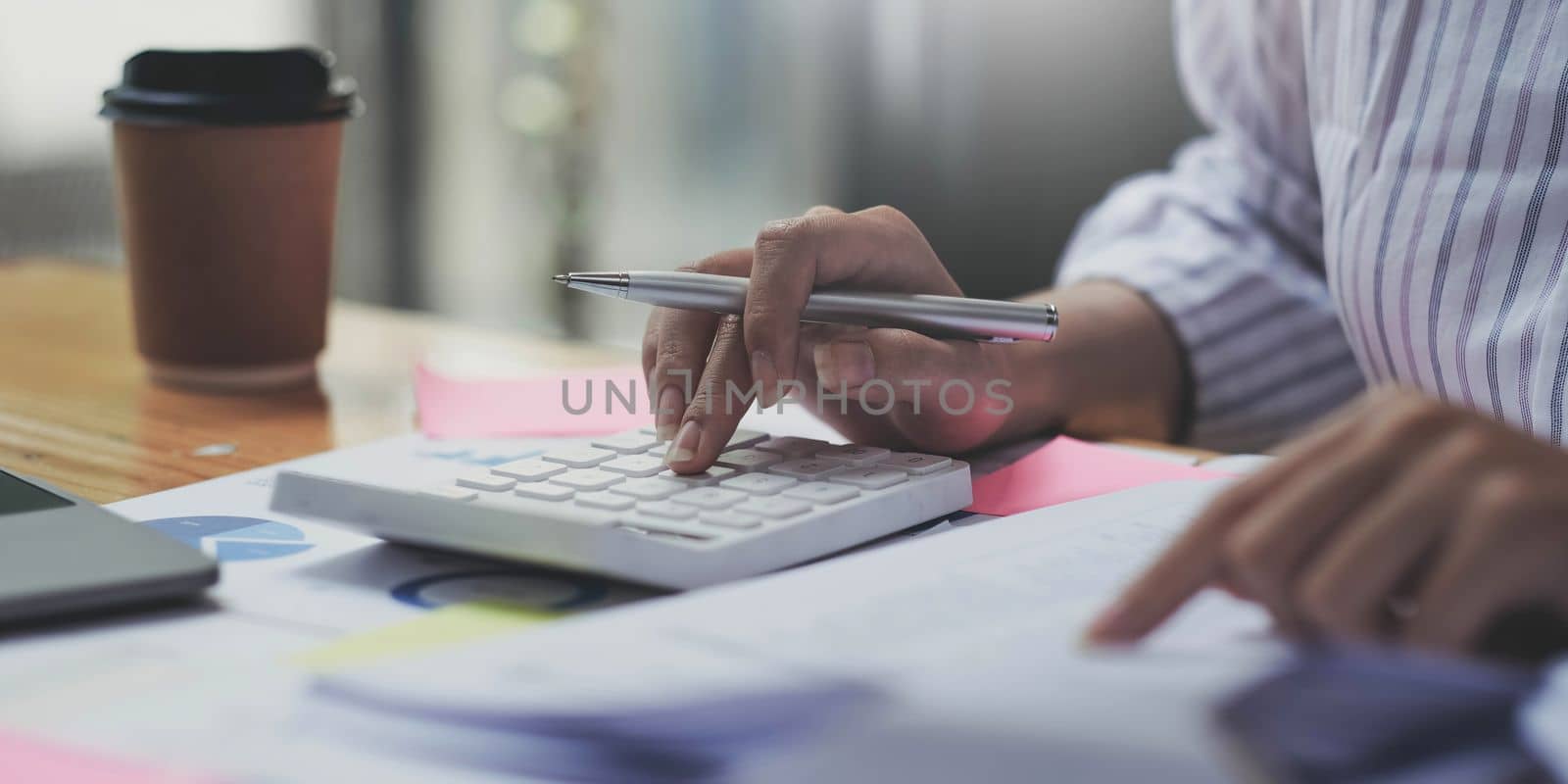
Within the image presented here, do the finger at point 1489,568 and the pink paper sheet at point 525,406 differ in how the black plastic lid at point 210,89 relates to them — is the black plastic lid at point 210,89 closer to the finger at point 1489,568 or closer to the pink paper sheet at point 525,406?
the pink paper sheet at point 525,406

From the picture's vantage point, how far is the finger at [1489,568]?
286mm

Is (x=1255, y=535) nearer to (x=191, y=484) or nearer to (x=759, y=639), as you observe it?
(x=759, y=639)

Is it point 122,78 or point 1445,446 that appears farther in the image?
point 122,78

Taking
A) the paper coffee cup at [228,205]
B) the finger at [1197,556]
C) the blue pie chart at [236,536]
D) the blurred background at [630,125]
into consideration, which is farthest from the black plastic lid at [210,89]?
the blurred background at [630,125]

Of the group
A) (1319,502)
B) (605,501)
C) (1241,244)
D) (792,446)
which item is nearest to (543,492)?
(605,501)

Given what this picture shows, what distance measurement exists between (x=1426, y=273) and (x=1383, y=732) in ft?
1.34

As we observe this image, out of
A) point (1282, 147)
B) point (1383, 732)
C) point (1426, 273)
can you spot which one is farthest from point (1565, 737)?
point (1282, 147)

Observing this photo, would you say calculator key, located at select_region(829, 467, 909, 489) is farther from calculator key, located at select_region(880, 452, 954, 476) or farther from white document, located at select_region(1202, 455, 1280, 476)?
white document, located at select_region(1202, 455, 1280, 476)

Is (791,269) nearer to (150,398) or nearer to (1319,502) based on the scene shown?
(1319,502)

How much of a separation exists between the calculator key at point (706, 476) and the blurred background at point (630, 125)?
38.7 inches

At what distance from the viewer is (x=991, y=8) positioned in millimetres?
1742

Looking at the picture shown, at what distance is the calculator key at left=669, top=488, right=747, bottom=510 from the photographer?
0.42m

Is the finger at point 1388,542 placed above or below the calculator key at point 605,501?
above

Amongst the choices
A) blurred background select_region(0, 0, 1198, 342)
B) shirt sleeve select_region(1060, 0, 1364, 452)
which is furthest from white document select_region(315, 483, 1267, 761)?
blurred background select_region(0, 0, 1198, 342)
